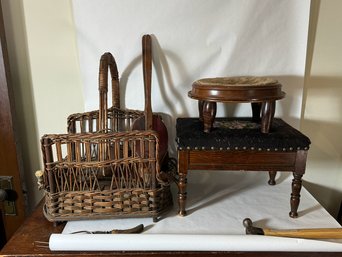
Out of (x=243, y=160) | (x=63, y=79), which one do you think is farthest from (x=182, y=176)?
(x=63, y=79)

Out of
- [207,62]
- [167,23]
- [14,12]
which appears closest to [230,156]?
[207,62]

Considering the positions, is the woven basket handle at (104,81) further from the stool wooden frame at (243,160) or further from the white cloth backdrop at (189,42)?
the stool wooden frame at (243,160)

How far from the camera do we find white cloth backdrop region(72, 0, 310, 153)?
0.91 metres

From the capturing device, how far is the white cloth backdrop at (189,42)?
35.9 inches

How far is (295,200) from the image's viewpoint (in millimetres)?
791

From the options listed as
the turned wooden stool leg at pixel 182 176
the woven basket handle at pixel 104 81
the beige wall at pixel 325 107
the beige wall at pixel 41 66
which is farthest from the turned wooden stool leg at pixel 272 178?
the beige wall at pixel 41 66

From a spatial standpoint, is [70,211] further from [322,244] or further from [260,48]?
[260,48]

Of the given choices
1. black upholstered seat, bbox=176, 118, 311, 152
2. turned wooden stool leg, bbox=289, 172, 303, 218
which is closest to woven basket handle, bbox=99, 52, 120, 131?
black upholstered seat, bbox=176, 118, 311, 152

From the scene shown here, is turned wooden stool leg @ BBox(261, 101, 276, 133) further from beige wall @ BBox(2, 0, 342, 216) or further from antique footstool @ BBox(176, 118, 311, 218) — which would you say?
beige wall @ BBox(2, 0, 342, 216)

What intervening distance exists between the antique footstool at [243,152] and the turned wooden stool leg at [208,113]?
0.02m

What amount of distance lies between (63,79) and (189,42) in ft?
1.53

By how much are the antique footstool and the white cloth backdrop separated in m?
0.26

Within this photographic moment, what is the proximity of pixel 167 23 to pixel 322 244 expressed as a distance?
0.77m

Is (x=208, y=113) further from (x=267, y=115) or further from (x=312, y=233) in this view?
(x=312, y=233)
